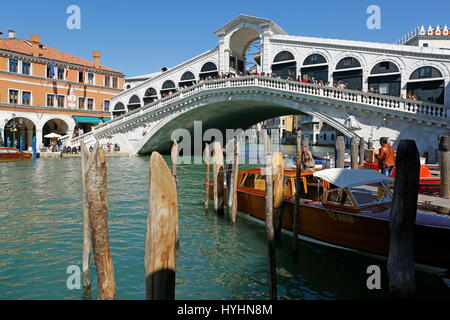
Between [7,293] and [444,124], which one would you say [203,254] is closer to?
[7,293]

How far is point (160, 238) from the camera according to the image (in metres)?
2.98

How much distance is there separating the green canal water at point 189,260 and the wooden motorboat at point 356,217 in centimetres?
32

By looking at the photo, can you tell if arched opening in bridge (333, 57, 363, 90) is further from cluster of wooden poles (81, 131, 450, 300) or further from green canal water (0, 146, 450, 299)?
cluster of wooden poles (81, 131, 450, 300)

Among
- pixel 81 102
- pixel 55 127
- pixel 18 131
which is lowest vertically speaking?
pixel 18 131

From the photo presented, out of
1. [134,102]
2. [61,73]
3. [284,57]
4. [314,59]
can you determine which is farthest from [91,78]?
[314,59]

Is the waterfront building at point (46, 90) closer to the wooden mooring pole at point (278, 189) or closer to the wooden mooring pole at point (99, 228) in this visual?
the wooden mooring pole at point (278, 189)

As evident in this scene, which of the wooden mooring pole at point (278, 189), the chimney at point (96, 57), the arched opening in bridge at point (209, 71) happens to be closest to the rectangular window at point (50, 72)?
the chimney at point (96, 57)

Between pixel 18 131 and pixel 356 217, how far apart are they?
88.1 ft

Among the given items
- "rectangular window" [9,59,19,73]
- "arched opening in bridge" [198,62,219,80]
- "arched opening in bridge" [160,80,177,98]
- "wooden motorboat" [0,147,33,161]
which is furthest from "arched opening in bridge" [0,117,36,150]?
"arched opening in bridge" [198,62,219,80]

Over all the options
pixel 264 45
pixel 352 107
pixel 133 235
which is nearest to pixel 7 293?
pixel 133 235

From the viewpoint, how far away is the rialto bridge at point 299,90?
15227mm

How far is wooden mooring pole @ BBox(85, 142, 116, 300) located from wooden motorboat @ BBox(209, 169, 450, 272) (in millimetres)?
3680

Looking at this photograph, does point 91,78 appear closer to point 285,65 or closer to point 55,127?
point 55,127
